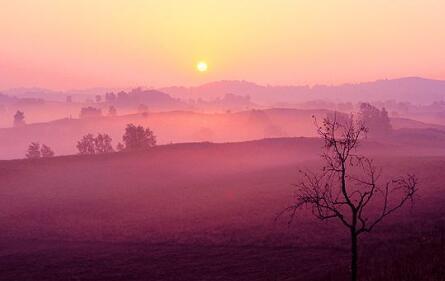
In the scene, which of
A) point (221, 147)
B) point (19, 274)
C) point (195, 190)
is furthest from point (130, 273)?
point (221, 147)

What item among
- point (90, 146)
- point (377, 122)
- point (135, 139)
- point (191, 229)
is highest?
point (377, 122)

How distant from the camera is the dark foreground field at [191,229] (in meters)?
32.3

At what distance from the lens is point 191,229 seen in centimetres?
4709

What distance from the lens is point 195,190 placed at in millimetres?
74812

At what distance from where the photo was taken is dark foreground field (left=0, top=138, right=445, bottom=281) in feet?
106

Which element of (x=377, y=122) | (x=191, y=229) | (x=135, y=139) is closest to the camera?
(x=191, y=229)

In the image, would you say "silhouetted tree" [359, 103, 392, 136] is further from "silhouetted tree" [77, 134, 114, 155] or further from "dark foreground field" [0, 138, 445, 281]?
"silhouetted tree" [77, 134, 114, 155]

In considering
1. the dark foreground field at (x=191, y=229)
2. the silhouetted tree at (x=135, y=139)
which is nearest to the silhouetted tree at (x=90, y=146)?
the silhouetted tree at (x=135, y=139)

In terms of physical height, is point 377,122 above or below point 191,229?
above

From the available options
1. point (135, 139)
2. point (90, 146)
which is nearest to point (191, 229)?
point (135, 139)

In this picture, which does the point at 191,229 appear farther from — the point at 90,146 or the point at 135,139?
the point at 90,146

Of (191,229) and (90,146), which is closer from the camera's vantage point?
(191,229)

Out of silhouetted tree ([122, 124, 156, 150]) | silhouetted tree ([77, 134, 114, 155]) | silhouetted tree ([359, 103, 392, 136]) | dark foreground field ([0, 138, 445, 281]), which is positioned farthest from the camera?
silhouetted tree ([359, 103, 392, 136])

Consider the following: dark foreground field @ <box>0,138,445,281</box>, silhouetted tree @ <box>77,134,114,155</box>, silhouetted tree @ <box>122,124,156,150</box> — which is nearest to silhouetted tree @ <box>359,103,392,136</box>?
dark foreground field @ <box>0,138,445,281</box>
